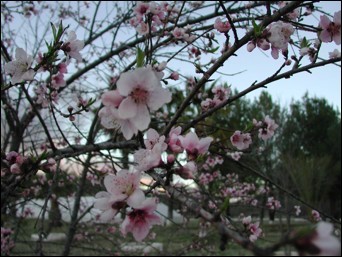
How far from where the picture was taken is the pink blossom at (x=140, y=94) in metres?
1.01

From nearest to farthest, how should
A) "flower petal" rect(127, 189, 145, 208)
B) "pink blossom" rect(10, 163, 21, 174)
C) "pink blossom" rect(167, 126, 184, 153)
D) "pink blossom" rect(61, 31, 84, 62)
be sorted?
"flower petal" rect(127, 189, 145, 208) < "pink blossom" rect(167, 126, 184, 153) < "pink blossom" rect(10, 163, 21, 174) < "pink blossom" rect(61, 31, 84, 62)

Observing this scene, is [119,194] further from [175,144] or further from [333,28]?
[333,28]

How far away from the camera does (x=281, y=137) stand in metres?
13.4

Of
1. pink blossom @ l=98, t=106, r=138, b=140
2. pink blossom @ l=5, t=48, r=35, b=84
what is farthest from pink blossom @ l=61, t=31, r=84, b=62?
pink blossom @ l=98, t=106, r=138, b=140

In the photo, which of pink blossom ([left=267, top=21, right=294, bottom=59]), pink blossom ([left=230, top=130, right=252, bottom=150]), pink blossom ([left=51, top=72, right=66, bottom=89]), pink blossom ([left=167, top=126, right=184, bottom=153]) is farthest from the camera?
pink blossom ([left=51, top=72, right=66, bottom=89])

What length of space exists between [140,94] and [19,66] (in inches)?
37.8

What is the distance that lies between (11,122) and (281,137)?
11.0 m

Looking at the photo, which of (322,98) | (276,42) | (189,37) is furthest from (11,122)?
(322,98)

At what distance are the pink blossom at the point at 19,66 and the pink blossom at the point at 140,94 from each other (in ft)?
2.83

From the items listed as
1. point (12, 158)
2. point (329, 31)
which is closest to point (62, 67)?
point (12, 158)

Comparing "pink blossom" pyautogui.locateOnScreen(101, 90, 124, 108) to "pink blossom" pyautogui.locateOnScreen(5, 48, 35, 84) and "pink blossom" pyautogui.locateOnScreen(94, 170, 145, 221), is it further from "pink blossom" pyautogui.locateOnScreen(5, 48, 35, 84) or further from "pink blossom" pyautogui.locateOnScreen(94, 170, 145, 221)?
"pink blossom" pyautogui.locateOnScreen(5, 48, 35, 84)

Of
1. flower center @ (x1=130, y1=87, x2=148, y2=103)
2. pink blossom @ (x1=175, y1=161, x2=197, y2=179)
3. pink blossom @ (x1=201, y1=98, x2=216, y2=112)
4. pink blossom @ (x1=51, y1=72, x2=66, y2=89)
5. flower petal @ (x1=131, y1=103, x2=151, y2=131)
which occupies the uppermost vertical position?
pink blossom @ (x1=51, y1=72, x2=66, y2=89)

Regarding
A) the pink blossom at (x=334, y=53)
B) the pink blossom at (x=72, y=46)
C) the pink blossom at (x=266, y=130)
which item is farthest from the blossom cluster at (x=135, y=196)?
the pink blossom at (x=266, y=130)

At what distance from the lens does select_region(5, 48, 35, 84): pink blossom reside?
1703 millimetres
